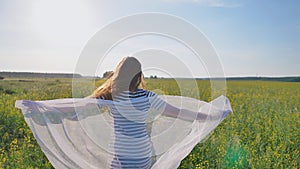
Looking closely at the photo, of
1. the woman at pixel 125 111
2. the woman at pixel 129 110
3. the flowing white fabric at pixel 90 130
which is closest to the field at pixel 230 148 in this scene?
the flowing white fabric at pixel 90 130

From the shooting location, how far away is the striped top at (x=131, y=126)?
3.01 metres

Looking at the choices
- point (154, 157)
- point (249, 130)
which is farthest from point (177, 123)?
point (249, 130)

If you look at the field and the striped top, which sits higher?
the striped top

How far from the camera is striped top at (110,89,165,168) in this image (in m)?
3.01

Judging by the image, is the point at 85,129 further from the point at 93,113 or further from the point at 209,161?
the point at 209,161

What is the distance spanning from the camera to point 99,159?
362cm

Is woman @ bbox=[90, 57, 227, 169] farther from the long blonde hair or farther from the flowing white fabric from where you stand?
the flowing white fabric

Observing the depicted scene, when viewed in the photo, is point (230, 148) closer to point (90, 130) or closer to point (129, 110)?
point (90, 130)

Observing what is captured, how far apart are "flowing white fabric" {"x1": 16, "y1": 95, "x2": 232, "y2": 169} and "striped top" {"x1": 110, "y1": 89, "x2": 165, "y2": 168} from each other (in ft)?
0.36

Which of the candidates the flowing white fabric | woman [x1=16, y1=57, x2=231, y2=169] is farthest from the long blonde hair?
the flowing white fabric

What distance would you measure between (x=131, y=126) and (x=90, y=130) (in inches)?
36.6

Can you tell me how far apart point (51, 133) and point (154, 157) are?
1.08 meters

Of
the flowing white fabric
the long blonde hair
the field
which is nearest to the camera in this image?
the long blonde hair

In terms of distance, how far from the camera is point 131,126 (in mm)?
3033
